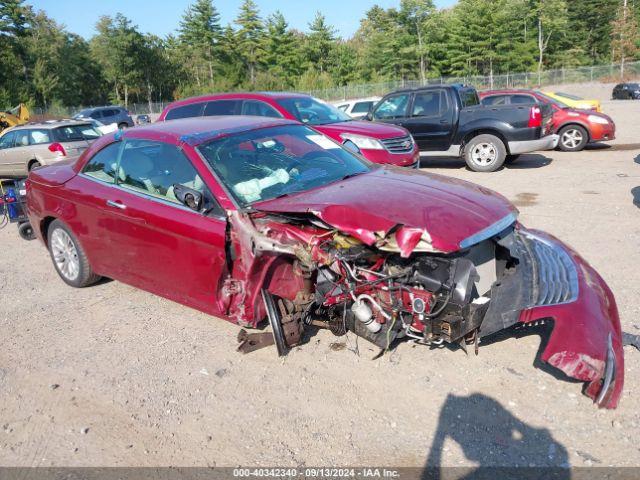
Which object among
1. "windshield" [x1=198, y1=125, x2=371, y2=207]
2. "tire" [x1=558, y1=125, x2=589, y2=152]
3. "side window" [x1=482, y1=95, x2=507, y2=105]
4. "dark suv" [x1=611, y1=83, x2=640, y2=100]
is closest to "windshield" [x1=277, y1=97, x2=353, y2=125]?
"windshield" [x1=198, y1=125, x2=371, y2=207]

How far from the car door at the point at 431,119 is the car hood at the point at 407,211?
26.4 ft

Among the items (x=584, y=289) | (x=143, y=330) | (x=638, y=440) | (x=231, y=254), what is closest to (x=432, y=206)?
(x=584, y=289)

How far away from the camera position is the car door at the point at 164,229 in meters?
3.88

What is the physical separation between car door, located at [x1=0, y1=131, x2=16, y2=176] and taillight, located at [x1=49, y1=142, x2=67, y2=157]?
1.50 m

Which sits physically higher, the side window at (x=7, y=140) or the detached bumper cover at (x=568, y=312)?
the side window at (x=7, y=140)

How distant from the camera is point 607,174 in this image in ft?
33.3

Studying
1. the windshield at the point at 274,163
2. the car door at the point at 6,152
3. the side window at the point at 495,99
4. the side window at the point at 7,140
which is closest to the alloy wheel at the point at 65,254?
the windshield at the point at 274,163

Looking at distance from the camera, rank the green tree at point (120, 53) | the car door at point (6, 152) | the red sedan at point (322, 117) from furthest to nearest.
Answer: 1. the green tree at point (120, 53)
2. the car door at point (6, 152)
3. the red sedan at point (322, 117)

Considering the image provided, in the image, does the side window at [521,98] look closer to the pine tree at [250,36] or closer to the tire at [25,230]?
the tire at [25,230]

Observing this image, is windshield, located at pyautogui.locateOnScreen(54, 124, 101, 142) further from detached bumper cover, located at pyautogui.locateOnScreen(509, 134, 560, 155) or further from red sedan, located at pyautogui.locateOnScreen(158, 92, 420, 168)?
detached bumper cover, located at pyautogui.locateOnScreen(509, 134, 560, 155)

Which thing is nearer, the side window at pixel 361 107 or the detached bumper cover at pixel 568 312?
the detached bumper cover at pixel 568 312

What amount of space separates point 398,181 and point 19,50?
63.2m

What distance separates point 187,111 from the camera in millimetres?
10211

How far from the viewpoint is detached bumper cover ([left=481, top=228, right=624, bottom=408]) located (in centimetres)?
302
